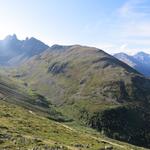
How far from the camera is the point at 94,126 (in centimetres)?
16212

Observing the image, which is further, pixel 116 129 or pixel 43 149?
pixel 116 129

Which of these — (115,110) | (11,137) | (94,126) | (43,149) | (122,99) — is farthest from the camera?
(122,99)

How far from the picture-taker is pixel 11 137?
4938 centimetres

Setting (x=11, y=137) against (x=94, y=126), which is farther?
(x=94, y=126)

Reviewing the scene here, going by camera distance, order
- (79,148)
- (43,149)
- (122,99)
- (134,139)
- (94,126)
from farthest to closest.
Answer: (122,99) < (94,126) < (134,139) < (79,148) < (43,149)

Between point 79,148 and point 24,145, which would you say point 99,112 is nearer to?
point 79,148

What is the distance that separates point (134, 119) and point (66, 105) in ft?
144

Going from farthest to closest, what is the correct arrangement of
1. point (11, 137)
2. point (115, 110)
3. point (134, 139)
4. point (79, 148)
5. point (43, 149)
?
point (115, 110), point (134, 139), point (79, 148), point (11, 137), point (43, 149)

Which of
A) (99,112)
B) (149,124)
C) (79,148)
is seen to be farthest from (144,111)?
(79,148)

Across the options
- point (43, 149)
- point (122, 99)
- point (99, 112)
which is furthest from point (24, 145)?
point (122, 99)

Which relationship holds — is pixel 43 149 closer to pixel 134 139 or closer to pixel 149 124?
pixel 134 139

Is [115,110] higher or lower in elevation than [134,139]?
higher

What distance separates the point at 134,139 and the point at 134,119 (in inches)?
821

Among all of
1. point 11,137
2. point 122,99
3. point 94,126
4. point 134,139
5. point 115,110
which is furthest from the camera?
point 122,99
